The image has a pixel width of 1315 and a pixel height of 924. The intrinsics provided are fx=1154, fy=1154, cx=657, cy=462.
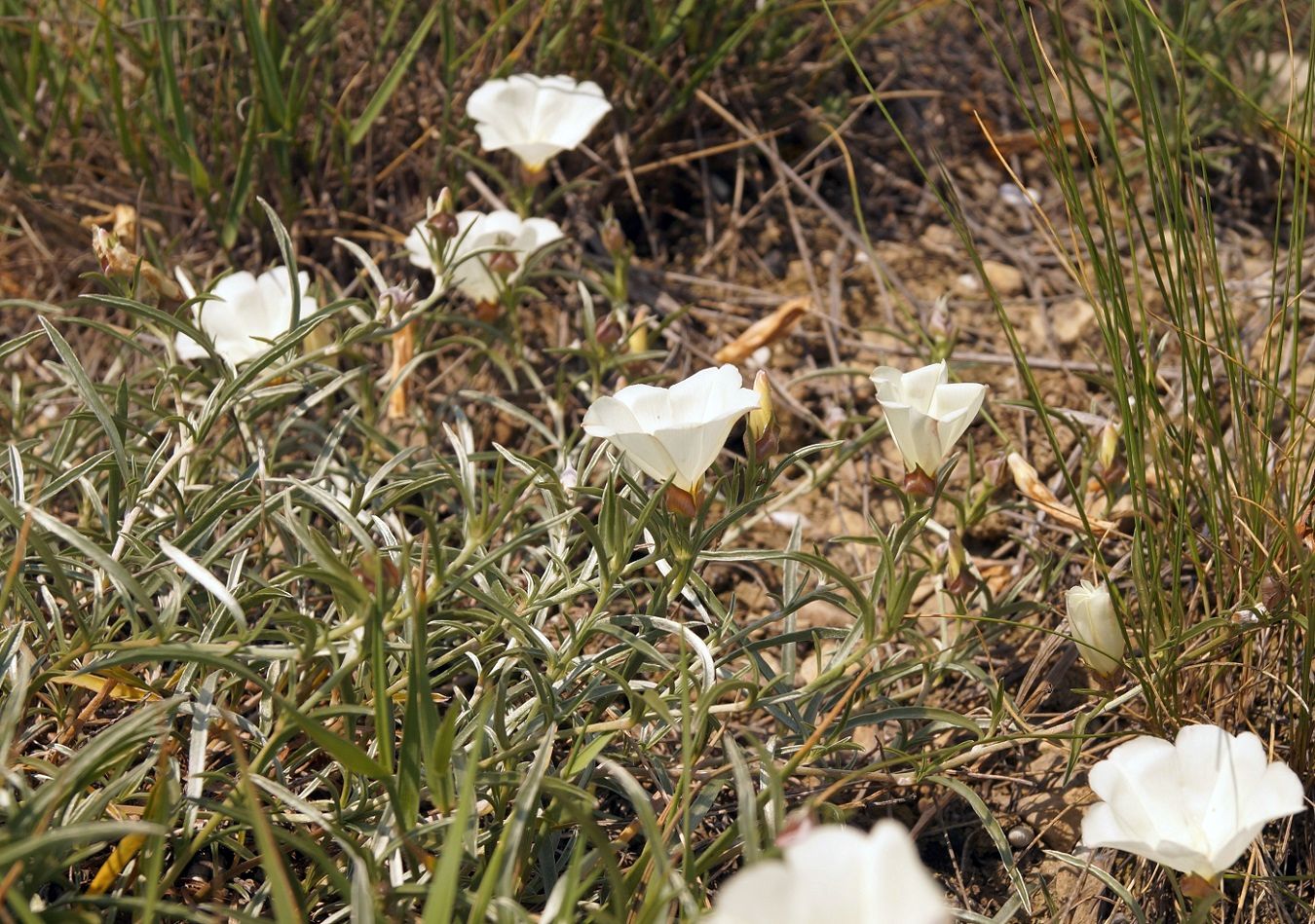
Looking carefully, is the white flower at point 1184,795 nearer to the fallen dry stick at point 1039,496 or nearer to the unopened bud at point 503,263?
the fallen dry stick at point 1039,496

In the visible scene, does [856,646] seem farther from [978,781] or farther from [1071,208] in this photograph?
[1071,208]

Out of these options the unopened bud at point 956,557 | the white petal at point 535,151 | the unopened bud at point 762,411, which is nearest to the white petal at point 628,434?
the unopened bud at point 762,411

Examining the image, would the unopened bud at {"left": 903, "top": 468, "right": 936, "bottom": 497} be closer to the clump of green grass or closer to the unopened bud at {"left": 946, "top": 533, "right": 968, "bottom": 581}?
the clump of green grass

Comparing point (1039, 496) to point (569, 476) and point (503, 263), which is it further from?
point (503, 263)

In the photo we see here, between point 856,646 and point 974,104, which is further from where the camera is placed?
point 974,104

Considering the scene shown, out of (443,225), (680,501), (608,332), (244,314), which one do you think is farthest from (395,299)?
(680,501)

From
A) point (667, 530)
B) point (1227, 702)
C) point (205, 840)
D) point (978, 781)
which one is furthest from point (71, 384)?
point (1227, 702)
